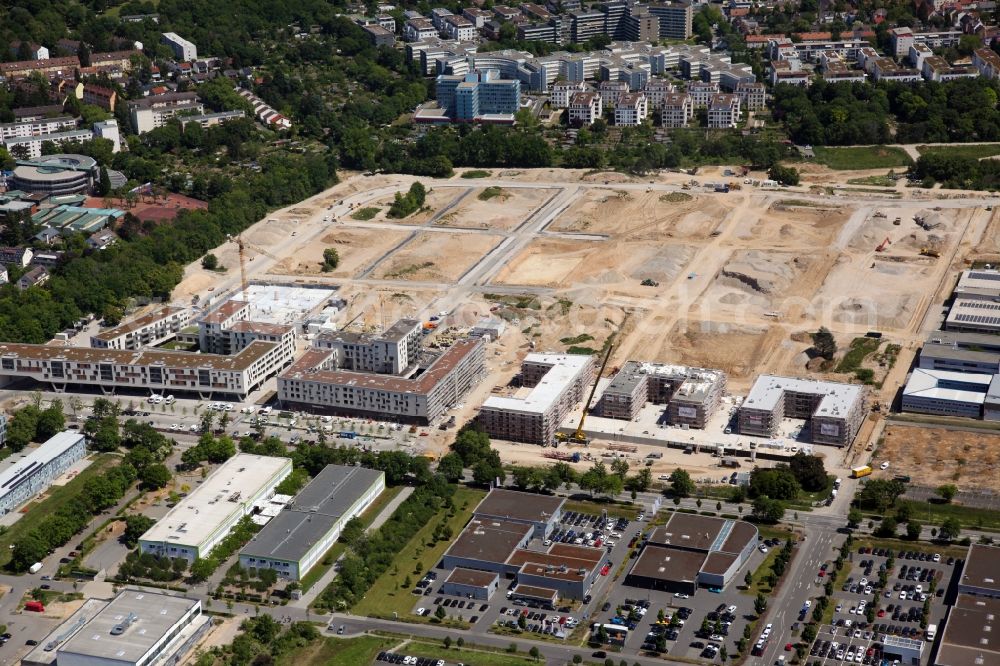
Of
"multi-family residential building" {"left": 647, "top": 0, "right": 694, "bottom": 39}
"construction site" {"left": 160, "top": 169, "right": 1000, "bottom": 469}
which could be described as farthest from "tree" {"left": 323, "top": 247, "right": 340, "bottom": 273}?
"multi-family residential building" {"left": 647, "top": 0, "right": 694, "bottom": 39}

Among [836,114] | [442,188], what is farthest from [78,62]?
[836,114]

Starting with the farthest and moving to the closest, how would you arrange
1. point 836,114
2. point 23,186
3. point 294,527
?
1. point 836,114
2. point 23,186
3. point 294,527

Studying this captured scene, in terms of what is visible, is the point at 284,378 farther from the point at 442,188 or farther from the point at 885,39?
the point at 885,39

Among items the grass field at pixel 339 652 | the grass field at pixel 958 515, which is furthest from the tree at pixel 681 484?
the grass field at pixel 339 652

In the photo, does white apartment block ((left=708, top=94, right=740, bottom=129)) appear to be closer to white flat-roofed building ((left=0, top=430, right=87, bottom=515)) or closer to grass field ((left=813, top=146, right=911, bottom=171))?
grass field ((left=813, top=146, right=911, bottom=171))

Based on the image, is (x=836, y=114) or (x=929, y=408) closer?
(x=929, y=408)

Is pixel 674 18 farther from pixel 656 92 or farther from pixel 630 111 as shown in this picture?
pixel 630 111

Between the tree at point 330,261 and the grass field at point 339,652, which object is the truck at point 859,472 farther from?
the tree at point 330,261
